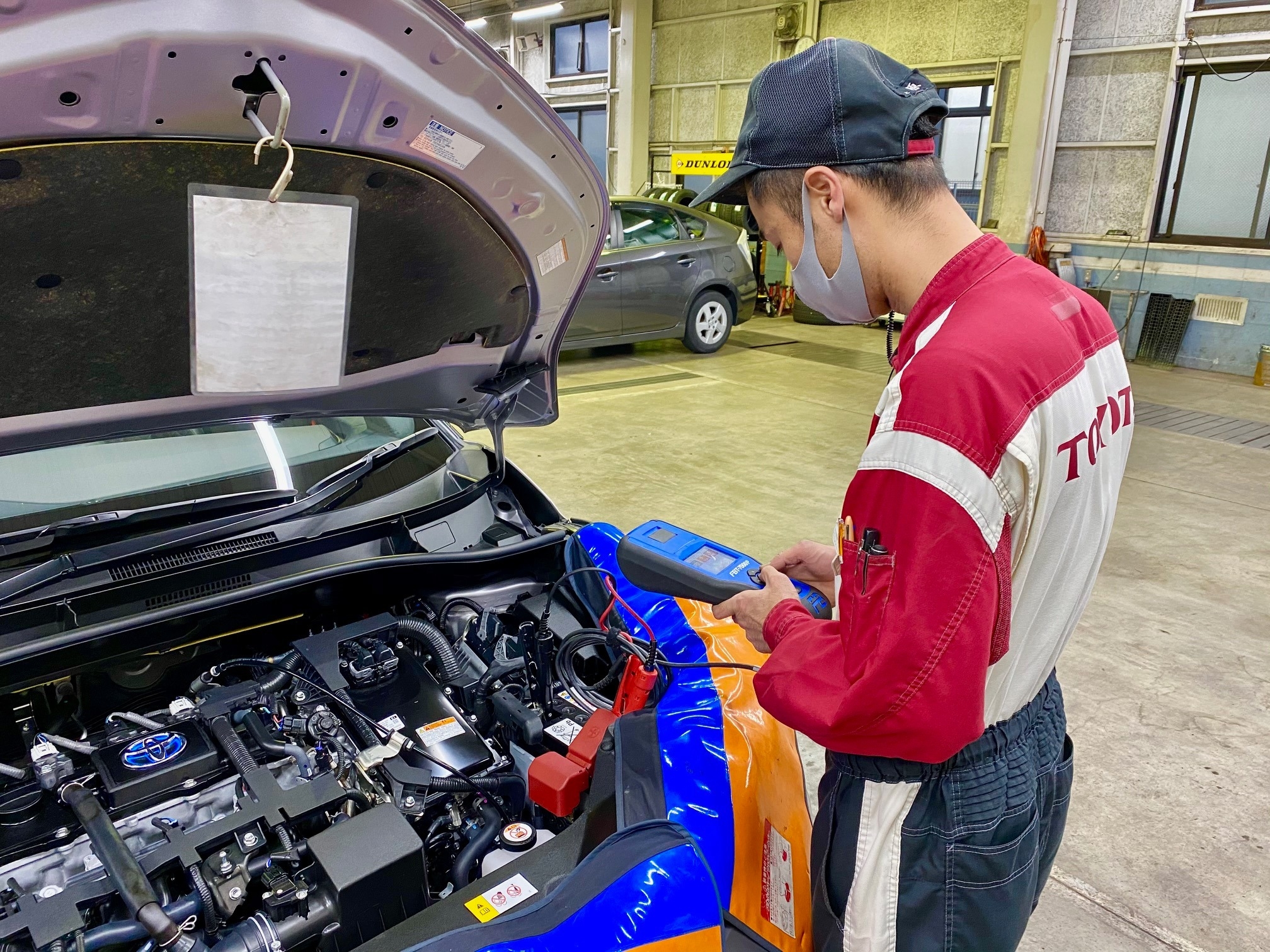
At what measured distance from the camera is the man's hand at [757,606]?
1.30m

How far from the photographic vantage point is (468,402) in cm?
202

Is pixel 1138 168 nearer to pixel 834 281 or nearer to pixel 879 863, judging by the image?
pixel 834 281

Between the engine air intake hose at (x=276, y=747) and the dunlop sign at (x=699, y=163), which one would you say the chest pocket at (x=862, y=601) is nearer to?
the engine air intake hose at (x=276, y=747)

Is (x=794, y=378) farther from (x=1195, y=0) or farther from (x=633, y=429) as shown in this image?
(x=1195, y=0)

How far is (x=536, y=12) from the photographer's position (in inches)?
543

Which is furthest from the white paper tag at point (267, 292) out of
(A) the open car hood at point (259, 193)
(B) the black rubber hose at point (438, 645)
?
(B) the black rubber hose at point (438, 645)

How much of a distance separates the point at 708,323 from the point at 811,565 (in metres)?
6.89

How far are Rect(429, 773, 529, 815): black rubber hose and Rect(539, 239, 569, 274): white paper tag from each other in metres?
0.93

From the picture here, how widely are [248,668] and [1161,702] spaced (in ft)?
9.47

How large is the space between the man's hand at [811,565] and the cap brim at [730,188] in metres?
0.60

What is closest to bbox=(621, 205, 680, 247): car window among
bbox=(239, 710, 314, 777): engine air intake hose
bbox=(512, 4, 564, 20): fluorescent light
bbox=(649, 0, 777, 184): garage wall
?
bbox=(649, 0, 777, 184): garage wall

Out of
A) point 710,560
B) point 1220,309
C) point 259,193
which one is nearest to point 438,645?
point 710,560

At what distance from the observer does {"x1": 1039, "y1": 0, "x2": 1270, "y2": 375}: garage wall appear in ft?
24.0

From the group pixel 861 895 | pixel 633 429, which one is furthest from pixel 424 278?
pixel 633 429
